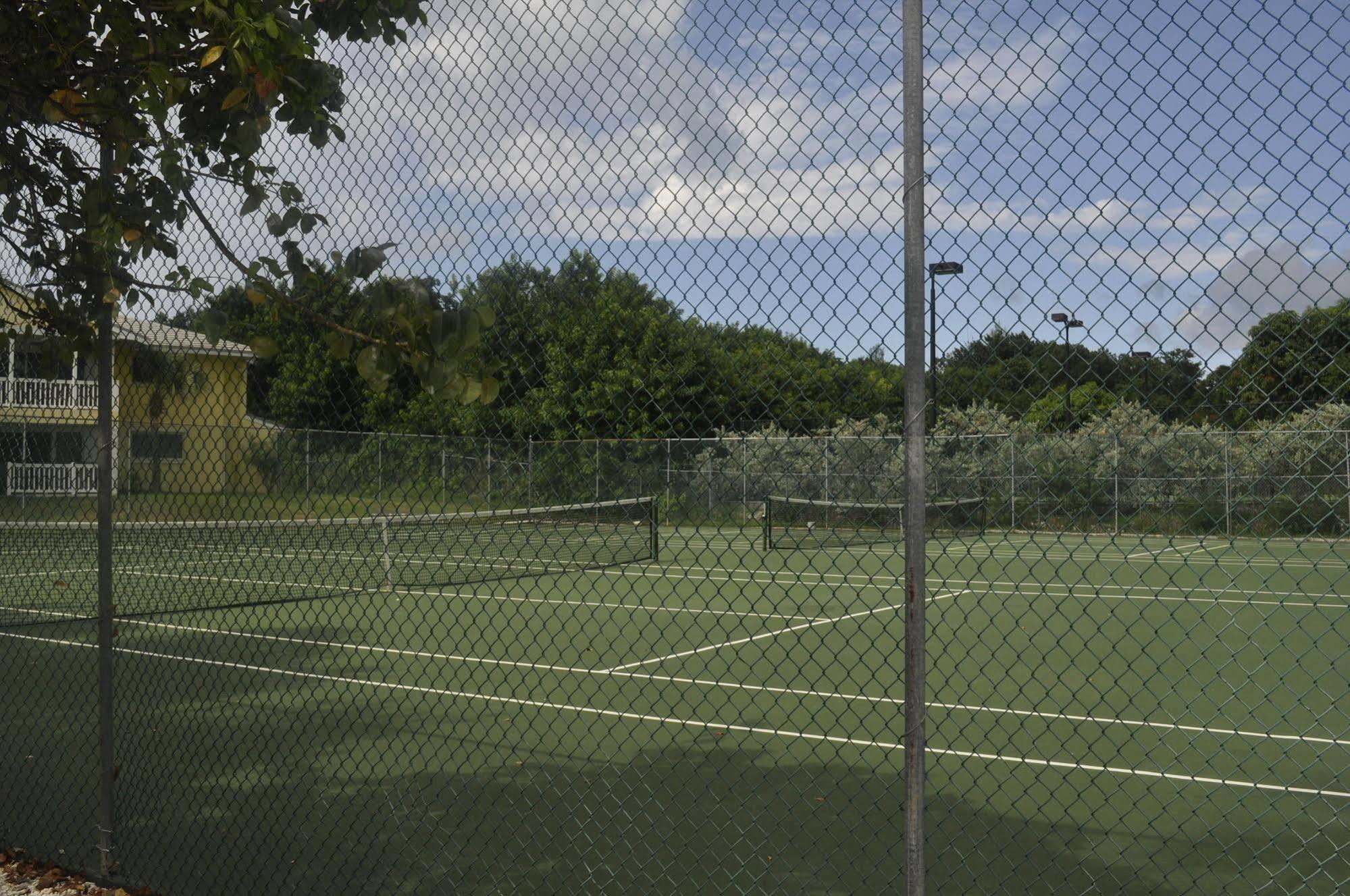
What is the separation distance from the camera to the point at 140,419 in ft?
29.7

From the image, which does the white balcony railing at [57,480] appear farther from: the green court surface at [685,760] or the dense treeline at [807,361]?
the dense treeline at [807,361]

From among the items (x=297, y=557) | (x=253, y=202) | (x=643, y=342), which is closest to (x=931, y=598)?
Result: (x=297, y=557)

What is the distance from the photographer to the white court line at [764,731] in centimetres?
609

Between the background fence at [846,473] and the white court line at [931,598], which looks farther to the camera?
the white court line at [931,598]

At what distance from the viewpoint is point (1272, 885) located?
4.70 metres

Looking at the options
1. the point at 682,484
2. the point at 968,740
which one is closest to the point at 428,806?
the point at 968,740

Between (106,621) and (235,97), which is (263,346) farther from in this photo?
(106,621)

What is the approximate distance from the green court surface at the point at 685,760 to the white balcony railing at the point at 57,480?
132 cm

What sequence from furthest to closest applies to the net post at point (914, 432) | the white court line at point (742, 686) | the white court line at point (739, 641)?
the white court line at point (739, 641) → the white court line at point (742, 686) → the net post at point (914, 432)

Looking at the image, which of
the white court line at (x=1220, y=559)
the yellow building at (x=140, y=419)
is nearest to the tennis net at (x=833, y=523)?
the white court line at (x=1220, y=559)

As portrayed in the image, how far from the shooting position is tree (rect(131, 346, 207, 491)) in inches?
289

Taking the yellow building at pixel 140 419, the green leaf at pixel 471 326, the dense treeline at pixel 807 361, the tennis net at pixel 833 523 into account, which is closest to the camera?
the green leaf at pixel 471 326

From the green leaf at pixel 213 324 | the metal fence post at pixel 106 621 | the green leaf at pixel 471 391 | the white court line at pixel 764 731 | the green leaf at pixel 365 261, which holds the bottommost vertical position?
the white court line at pixel 764 731

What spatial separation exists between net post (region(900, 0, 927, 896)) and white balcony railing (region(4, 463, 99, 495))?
8.44 meters
